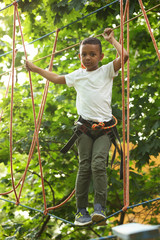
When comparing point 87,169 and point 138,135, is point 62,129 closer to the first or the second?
point 138,135

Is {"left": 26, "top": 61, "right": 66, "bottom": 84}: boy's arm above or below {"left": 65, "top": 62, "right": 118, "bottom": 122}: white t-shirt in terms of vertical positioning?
above

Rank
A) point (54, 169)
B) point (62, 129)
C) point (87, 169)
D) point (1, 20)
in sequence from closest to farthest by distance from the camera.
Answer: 1. point (87, 169)
2. point (62, 129)
3. point (54, 169)
4. point (1, 20)

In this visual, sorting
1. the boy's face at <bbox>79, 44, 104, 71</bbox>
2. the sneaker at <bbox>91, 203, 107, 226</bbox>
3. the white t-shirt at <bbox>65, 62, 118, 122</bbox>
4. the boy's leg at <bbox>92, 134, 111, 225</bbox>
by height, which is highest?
the boy's face at <bbox>79, 44, 104, 71</bbox>

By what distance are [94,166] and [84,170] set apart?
0.39ft

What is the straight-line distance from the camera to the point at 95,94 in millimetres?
2811

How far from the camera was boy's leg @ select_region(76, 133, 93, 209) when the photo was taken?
277cm

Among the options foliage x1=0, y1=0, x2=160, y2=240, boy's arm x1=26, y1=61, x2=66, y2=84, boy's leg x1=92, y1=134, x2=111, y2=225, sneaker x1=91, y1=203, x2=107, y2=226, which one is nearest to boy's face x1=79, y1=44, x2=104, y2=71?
boy's arm x1=26, y1=61, x2=66, y2=84

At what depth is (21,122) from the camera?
16.3 ft

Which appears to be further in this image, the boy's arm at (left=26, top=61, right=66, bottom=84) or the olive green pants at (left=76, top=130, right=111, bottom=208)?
the boy's arm at (left=26, top=61, right=66, bottom=84)

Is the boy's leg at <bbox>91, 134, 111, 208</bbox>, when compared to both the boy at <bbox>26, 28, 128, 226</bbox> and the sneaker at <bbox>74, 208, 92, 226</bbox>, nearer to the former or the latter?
the boy at <bbox>26, 28, 128, 226</bbox>

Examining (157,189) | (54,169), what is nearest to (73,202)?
(54,169)

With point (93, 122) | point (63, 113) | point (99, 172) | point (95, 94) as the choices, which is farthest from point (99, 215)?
point (63, 113)

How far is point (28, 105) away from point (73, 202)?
5.51 ft

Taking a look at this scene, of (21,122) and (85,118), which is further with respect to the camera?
(21,122)
